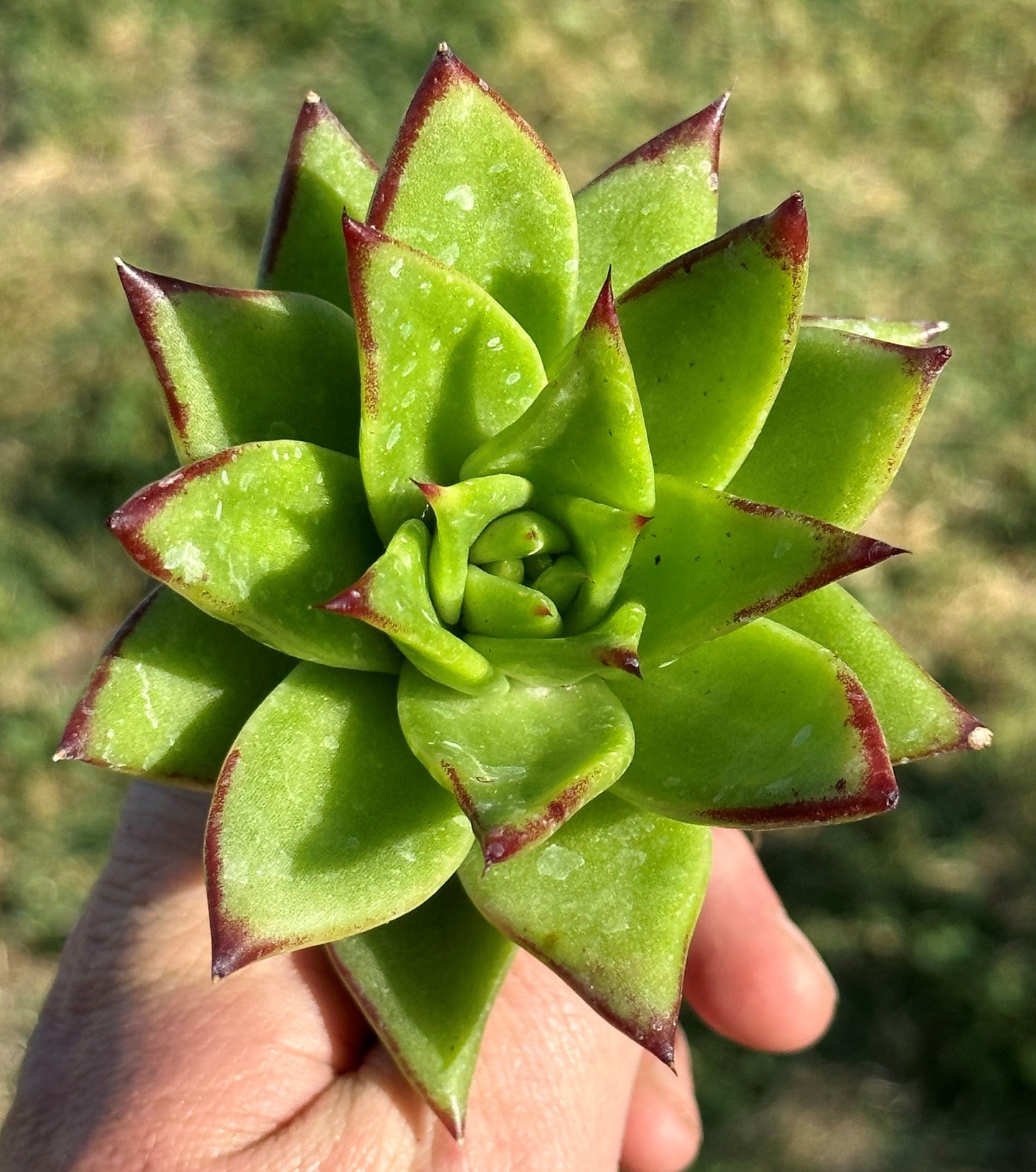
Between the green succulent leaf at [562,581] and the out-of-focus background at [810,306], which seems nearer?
the green succulent leaf at [562,581]

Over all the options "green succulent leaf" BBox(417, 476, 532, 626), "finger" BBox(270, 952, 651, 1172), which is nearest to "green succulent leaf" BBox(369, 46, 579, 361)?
"green succulent leaf" BBox(417, 476, 532, 626)

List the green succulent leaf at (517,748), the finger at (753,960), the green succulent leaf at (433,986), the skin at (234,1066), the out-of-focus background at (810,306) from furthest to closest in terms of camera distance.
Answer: the out-of-focus background at (810,306), the finger at (753,960), the skin at (234,1066), the green succulent leaf at (433,986), the green succulent leaf at (517,748)

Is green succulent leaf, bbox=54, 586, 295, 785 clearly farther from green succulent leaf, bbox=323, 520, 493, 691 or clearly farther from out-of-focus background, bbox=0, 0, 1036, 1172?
out-of-focus background, bbox=0, 0, 1036, 1172

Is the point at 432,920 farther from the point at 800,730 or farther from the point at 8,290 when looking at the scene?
the point at 8,290

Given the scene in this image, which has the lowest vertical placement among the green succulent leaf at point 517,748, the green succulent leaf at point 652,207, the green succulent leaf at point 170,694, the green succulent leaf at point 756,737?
the green succulent leaf at point 170,694

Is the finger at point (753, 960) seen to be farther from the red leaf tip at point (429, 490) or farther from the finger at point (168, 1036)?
the red leaf tip at point (429, 490)

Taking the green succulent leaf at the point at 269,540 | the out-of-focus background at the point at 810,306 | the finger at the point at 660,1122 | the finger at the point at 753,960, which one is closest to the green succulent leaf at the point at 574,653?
the green succulent leaf at the point at 269,540
